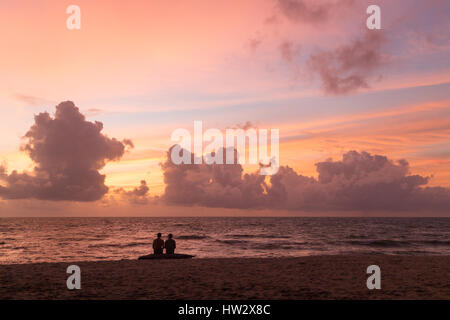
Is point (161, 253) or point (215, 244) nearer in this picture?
point (161, 253)

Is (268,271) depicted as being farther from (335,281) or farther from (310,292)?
(310,292)

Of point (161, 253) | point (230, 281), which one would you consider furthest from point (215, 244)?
point (230, 281)

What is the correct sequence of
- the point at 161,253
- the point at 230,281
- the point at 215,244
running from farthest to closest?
1. the point at 215,244
2. the point at 161,253
3. the point at 230,281

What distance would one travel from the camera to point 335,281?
14.8 m

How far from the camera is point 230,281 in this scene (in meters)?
14.8

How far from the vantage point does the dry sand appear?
1224cm

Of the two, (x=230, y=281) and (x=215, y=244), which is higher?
(x=230, y=281)

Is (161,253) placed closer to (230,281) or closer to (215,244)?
(230,281)

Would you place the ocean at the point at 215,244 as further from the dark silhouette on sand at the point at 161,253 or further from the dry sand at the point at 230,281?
the dry sand at the point at 230,281

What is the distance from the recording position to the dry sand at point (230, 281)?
12.2 m

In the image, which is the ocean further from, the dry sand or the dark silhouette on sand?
the dry sand

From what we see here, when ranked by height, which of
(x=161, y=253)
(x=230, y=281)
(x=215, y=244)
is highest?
(x=230, y=281)
